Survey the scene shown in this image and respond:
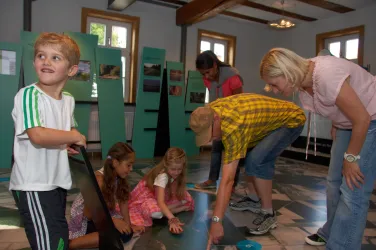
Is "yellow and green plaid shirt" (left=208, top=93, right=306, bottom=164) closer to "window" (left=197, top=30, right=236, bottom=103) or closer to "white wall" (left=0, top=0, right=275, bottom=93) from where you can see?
"white wall" (left=0, top=0, right=275, bottom=93)


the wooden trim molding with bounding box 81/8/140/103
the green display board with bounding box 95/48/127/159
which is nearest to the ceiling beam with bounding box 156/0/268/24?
the wooden trim molding with bounding box 81/8/140/103

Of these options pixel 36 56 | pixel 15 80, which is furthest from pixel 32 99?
pixel 15 80

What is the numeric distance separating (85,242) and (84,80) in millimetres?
3675

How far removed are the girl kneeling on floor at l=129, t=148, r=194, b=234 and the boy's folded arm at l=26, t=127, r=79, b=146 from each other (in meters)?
1.38

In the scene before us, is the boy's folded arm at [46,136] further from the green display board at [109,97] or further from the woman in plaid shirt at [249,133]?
the green display board at [109,97]

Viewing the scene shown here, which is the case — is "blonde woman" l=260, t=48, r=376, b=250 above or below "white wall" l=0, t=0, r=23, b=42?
below

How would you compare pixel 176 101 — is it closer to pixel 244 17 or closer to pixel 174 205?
pixel 244 17

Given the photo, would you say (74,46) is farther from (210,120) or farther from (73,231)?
(73,231)

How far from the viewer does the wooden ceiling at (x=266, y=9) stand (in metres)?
5.82

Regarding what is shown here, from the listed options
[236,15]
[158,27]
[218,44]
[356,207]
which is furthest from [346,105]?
[218,44]

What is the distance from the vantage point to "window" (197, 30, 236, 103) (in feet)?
23.2

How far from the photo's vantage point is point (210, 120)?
1.63 m

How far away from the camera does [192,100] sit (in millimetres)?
6457

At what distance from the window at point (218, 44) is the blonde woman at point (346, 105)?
5.56 metres
